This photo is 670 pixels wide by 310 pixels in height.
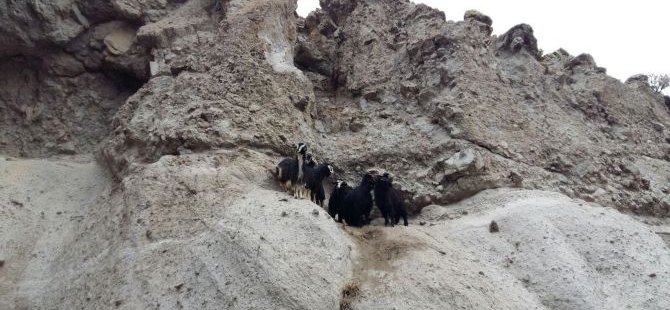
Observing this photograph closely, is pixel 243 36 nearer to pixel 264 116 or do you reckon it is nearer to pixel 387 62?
pixel 264 116

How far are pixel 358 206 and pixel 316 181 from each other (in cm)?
94

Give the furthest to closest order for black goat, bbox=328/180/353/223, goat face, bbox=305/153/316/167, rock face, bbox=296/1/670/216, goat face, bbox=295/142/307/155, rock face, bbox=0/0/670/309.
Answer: rock face, bbox=296/1/670/216 → goat face, bbox=295/142/307/155 → goat face, bbox=305/153/316/167 → black goat, bbox=328/180/353/223 → rock face, bbox=0/0/670/309

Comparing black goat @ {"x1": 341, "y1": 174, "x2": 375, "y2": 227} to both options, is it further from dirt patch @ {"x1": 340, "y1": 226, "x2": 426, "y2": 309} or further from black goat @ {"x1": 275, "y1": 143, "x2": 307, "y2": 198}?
black goat @ {"x1": 275, "y1": 143, "x2": 307, "y2": 198}

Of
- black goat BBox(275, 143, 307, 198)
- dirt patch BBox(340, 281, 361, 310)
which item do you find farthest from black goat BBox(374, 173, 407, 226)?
dirt patch BBox(340, 281, 361, 310)

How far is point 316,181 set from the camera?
10.4 meters

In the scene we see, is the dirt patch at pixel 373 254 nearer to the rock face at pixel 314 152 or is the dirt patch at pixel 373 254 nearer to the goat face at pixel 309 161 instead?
the rock face at pixel 314 152

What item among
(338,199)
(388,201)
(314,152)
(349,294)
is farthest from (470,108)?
(349,294)

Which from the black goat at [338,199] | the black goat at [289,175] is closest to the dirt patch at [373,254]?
the black goat at [338,199]

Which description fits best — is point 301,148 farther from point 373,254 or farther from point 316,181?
point 373,254

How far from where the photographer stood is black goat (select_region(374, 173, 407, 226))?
10211mm

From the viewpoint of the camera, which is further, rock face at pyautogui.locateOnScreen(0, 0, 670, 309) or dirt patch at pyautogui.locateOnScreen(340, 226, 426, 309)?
rock face at pyautogui.locateOnScreen(0, 0, 670, 309)

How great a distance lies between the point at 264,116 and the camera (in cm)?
1141

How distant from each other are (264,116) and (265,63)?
67.6 inches

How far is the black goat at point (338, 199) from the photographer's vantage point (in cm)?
1045
